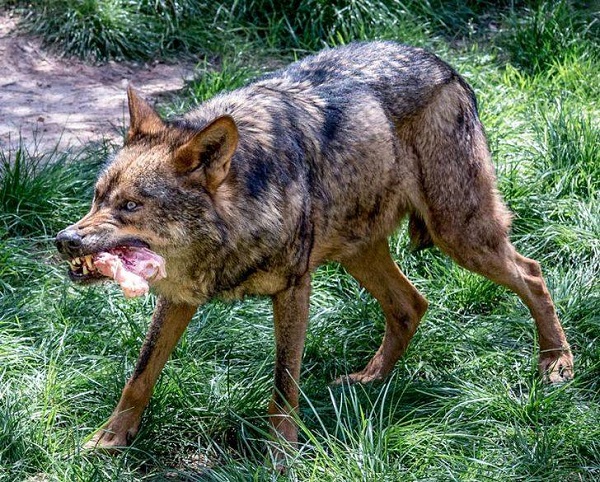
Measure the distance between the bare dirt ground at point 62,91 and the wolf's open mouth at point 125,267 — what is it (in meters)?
3.01

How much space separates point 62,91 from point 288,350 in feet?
13.9

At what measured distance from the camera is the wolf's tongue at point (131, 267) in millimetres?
4723

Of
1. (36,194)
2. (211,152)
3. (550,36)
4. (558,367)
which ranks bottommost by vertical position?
(558,367)

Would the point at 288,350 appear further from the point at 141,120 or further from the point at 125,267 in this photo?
the point at 141,120

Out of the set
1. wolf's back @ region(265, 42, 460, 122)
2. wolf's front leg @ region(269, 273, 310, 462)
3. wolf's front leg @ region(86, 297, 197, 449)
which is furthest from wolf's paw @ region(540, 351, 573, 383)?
wolf's front leg @ region(86, 297, 197, 449)

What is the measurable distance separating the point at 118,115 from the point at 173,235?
3806 mm

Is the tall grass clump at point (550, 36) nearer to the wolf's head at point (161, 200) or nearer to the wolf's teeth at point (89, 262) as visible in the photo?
the wolf's head at point (161, 200)

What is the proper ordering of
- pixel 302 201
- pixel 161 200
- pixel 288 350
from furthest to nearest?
pixel 288 350 < pixel 302 201 < pixel 161 200

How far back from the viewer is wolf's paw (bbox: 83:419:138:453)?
5.45 metres

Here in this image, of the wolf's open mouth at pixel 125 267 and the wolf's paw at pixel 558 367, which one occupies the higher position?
the wolf's open mouth at pixel 125 267

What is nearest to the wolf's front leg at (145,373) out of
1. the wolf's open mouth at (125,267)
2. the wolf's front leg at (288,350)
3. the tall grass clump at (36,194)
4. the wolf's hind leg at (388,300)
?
the wolf's front leg at (288,350)

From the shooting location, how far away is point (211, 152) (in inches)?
196

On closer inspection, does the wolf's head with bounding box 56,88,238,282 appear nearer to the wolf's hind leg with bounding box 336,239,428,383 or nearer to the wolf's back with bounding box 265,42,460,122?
the wolf's back with bounding box 265,42,460,122

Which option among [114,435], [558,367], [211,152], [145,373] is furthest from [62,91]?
[558,367]
